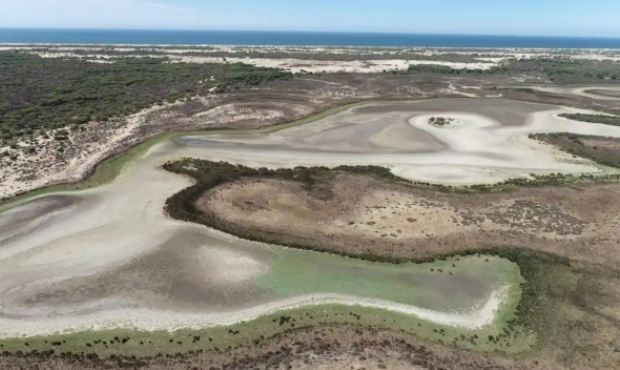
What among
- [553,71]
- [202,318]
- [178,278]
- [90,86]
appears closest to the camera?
[202,318]

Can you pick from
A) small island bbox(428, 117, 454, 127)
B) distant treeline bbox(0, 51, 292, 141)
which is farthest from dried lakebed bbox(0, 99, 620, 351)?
distant treeline bbox(0, 51, 292, 141)

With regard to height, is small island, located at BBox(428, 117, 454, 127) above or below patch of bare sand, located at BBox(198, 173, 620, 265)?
above

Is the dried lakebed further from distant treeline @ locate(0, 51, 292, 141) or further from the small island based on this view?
Answer: distant treeline @ locate(0, 51, 292, 141)

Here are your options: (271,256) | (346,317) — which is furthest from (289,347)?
(271,256)

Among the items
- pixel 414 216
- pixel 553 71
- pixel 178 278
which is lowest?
pixel 178 278

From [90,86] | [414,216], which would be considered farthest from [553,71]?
[90,86]

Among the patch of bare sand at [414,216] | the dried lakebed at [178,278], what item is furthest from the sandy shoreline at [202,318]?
the patch of bare sand at [414,216]

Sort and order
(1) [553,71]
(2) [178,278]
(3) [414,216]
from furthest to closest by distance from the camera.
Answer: (1) [553,71] < (3) [414,216] < (2) [178,278]

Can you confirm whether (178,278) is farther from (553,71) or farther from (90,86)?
(553,71)
